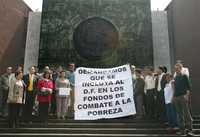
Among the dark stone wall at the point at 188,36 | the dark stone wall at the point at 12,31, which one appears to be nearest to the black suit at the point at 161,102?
the dark stone wall at the point at 188,36

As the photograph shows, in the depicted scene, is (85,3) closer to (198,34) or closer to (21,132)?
(198,34)

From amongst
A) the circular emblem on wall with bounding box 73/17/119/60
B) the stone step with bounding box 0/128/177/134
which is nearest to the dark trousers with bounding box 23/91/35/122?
the stone step with bounding box 0/128/177/134

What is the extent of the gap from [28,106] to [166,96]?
12.5 ft

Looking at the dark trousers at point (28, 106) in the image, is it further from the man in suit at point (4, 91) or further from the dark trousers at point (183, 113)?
the dark trousers at point (183, 113)

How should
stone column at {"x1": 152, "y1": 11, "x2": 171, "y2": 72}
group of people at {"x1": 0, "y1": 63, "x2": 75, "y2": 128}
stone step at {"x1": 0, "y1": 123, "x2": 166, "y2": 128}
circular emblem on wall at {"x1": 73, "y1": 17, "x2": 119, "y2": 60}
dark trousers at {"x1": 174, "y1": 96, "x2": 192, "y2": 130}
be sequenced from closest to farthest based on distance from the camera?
dark trousers at {"x1": 174, "y1": 96, "x2": 192, "y2": 130}, stone step at {"x1": 0, "y1": 123, "x2": 166, "y2": 128}, group of people at {"x1": 0, "y1": 63, "x2": 75, "y2": 128}, circular emblem on wall at {"x1": 73, "y1": 17, "x2": 119, "y2": 60}, stone column at {"x1": 152, "y1": 11, "x2": 171, "y2": 72}

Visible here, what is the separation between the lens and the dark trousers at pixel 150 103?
926 centimetres

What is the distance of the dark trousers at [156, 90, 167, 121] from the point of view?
8.75 meters

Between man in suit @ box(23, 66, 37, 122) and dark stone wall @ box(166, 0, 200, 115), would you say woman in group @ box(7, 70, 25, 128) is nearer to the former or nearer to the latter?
man in suit @ box(23, 66, 37, 122)

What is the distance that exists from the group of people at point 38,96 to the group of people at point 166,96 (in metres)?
2.06

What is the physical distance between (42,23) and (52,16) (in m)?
0.61

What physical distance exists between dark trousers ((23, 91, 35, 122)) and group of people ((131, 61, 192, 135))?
299 cm

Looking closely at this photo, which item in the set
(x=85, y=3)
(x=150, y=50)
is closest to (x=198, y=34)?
(x=150, y=50)

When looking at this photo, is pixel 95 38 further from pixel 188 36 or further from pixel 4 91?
pixel 4 91

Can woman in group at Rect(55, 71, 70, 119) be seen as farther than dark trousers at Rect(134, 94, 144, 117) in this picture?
No
